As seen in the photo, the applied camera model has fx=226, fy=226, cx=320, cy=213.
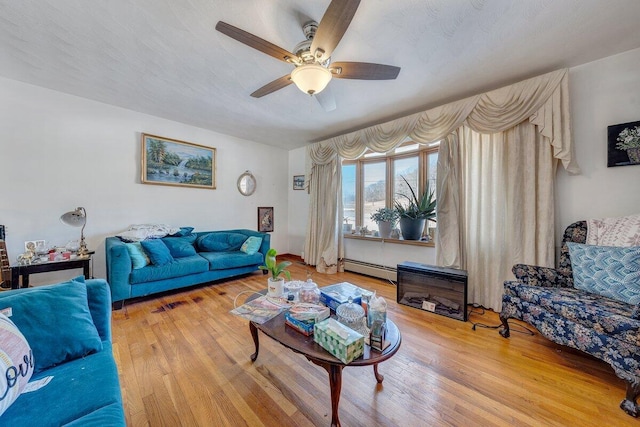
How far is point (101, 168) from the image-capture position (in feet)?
9.53

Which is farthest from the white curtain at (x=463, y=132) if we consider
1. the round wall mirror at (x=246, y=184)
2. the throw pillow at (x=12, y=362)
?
the throw pillow at (x=12, y=362)

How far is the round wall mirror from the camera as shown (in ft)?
14.1

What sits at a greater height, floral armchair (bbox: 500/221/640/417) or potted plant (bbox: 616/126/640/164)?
potted plant (bbox: 616/126/640/164)

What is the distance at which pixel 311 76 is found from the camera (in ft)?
5.01

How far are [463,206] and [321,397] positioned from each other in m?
2.43

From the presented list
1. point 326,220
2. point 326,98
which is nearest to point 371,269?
point 326,220

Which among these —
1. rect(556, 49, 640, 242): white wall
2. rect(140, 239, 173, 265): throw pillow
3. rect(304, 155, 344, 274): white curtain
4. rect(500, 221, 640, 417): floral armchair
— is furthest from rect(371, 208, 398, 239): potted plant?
rect(140, 239, 173, 265): throw pillow

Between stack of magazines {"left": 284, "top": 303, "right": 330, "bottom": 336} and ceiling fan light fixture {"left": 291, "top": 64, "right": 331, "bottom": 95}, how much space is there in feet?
4.85

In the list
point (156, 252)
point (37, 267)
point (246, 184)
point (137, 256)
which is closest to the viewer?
point (37, 267)

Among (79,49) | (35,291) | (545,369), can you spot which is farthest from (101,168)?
(545,369)

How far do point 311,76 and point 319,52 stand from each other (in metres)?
0.15

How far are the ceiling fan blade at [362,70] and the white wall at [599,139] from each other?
74.6 inches

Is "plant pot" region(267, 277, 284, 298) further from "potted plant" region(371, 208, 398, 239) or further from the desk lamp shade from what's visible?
the desk lamp shade

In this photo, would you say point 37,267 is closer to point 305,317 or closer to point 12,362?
point 12,362
